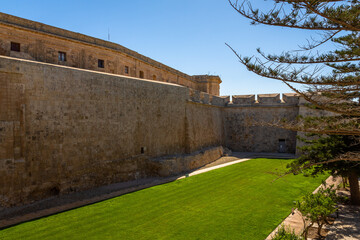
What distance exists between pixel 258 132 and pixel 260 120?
3.29ft

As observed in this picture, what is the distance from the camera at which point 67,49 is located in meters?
15.2

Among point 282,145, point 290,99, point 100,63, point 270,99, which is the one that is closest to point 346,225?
point 282,145

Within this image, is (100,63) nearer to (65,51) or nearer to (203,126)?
(65,51)

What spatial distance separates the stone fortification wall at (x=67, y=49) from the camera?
13.0 meters

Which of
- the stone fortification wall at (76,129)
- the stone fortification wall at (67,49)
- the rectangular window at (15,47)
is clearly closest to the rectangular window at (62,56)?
the stone fortification wall at (67,49)

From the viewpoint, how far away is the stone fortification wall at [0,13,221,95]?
42.6ft

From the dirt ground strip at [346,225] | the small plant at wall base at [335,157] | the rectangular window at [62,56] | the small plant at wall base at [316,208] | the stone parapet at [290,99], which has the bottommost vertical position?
the dirt ground strip at [346,225]

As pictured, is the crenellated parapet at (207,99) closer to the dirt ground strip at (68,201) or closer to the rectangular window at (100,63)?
the rectangular window at (100,63)

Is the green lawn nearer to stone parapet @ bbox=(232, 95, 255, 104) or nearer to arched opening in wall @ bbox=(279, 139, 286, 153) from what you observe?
arched opening in wall @ bbox=(279, 139, 286, 153)

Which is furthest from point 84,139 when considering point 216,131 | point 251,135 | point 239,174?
point 251,135

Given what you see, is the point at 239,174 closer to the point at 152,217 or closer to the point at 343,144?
the point at 343,144

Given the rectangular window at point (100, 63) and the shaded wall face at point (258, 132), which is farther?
the shaded wall face at point (258, 132)

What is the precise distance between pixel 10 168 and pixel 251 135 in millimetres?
17681

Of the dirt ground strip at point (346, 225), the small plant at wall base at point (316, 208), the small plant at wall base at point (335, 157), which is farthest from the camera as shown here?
the small plant at wall base at point (335, 157)
